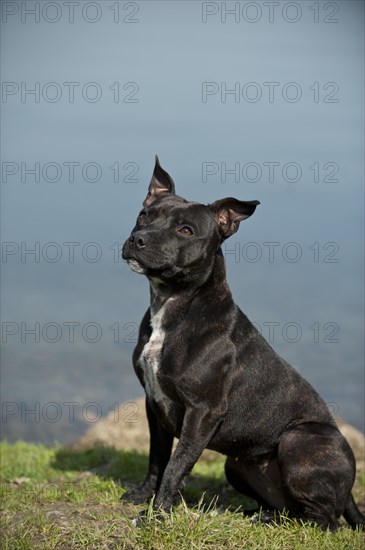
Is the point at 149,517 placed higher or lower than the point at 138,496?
higher

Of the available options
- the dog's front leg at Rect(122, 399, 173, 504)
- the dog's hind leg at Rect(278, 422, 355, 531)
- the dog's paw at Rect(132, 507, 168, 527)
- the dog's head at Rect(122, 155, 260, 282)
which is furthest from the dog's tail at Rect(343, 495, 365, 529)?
the dog's head at Rect(122, 155, 260, 282)

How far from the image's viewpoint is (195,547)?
6152mm

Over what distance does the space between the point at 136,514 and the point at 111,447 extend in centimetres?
324

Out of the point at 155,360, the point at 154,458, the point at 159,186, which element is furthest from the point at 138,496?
the point at 159,186

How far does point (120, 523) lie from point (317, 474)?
1.61 m

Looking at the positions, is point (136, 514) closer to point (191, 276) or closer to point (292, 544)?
point (292, 544)

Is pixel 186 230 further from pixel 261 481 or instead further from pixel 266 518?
pixel 266 518

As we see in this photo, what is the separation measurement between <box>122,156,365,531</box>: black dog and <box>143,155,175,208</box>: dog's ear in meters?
0.02

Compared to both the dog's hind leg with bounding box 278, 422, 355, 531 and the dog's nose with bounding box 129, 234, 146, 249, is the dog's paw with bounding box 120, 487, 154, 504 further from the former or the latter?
the dog's nose with bounding box 129, 234, 146, 249

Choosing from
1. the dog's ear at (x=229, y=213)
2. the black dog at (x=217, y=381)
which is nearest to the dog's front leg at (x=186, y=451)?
the black dog at (x=217, y=381)

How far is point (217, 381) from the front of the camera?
6.97 meters

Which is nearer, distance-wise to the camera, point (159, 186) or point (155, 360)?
point (155, 360)

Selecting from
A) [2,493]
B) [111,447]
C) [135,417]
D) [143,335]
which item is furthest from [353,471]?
[135,417]

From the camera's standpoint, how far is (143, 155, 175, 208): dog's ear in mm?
7531
